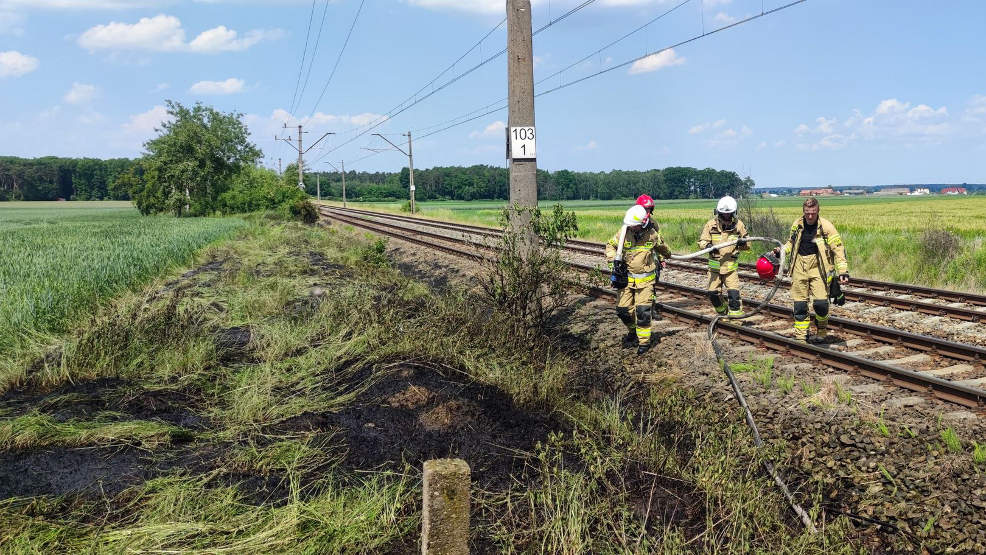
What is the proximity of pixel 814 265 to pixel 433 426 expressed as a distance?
5231 millimetres

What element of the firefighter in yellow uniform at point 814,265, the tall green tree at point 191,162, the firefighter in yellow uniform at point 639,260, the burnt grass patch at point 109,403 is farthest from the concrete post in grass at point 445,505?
the tall green tree at point 191,162

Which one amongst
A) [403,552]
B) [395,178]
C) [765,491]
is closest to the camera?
[403,552]

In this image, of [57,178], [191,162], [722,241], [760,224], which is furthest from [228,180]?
[57,178]

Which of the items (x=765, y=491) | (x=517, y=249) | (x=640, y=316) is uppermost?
(x=517, y=249)

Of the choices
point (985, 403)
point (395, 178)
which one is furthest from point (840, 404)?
point (395, 178)

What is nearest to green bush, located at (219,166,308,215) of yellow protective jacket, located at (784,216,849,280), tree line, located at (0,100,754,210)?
tree line, located at (0,100,754,210)

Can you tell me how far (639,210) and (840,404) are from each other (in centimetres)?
299

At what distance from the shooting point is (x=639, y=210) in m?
7.41

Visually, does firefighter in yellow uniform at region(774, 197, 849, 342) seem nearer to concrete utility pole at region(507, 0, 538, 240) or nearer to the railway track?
the railway track

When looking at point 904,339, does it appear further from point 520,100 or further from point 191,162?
point 191,162

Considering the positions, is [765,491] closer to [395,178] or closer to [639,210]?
[639,210]

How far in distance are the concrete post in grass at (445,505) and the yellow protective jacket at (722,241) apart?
7232mm

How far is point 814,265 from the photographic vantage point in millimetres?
7570

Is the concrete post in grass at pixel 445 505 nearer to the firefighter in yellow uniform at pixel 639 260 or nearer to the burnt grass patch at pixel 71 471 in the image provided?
the burnt grass patch at pixel 71 471
